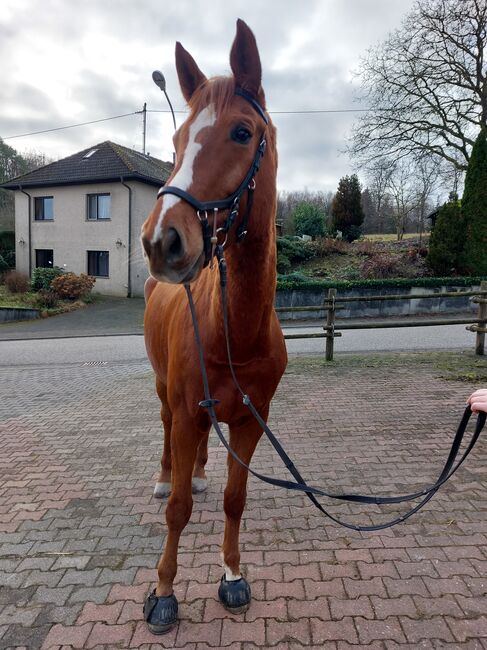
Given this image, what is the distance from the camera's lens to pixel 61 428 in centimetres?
546

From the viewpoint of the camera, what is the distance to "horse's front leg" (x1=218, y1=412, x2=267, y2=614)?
2334 mm

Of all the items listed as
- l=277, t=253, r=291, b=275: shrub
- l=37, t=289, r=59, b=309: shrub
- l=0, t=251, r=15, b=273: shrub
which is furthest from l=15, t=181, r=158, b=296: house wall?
l=277, t=253, r=291, b=275: shrub

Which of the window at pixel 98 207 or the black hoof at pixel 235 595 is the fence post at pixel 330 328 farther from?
the window at pixel 98 207

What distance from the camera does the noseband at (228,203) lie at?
1564 mm

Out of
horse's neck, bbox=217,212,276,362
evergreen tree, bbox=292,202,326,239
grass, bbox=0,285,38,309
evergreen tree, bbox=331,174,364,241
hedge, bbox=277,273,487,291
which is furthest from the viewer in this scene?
evergreen tree, bbox=331,174,364,241

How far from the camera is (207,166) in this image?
64.7 inches

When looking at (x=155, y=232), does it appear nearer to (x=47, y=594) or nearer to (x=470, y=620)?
(x=47, y=594)

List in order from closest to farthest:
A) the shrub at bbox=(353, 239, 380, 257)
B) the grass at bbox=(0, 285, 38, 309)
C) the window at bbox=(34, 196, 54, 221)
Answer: the grass at bbox=(0, 285, 38, 309) → the shrub at bbox=(353, 239, 380, 257) → the window at bbox=(34, 196, 54, 221)

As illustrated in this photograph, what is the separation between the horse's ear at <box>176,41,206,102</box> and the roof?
76.2 feet

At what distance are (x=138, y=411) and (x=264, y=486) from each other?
2920mm

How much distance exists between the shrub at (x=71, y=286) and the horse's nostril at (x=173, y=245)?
2181 cm

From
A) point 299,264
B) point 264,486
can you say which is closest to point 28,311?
point 299,264

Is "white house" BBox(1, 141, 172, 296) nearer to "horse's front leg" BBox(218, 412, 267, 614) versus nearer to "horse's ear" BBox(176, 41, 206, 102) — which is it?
"horse's front leg" BBox(218, 412, 267, 614)

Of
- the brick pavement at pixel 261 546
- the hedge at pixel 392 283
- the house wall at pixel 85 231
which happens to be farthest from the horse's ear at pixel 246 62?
the house wall at pixel 85 231
